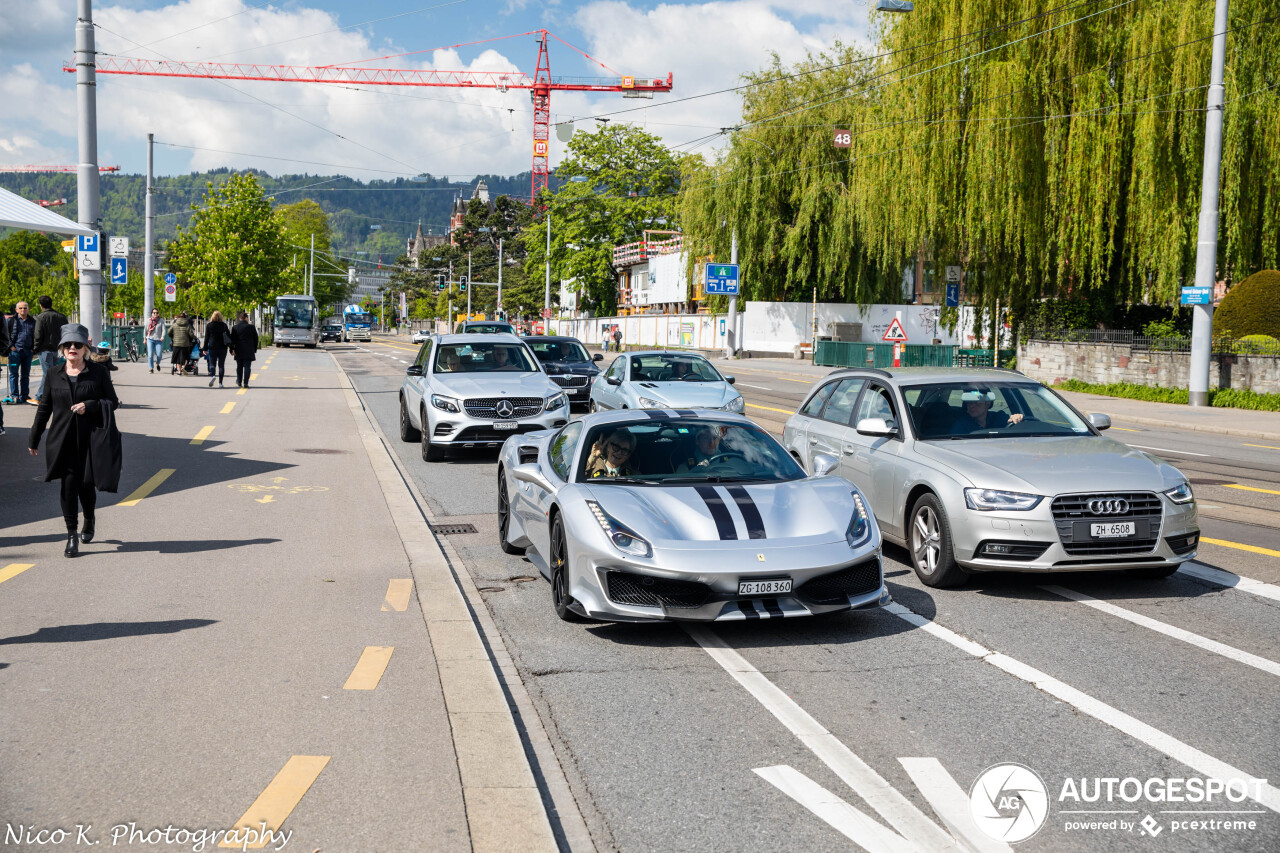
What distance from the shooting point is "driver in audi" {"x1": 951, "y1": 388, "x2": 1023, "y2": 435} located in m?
8.84

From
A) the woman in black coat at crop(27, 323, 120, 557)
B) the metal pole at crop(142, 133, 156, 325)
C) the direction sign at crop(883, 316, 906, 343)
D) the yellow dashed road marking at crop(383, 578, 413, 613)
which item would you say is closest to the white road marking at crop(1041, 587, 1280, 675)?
the yellow dashed road marking at crop(383, 578, 413, 613)

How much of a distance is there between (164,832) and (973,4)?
31.8m

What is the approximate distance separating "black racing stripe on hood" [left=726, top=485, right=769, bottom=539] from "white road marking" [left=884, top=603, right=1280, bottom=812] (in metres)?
1.21

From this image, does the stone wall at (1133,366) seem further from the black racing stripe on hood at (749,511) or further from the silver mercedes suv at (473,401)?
the black racing stripe on hood at (749,511)

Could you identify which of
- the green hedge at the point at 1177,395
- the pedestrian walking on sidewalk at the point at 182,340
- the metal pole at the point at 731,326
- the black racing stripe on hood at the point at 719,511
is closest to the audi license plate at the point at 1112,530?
the black racing stripe on hood at the point at 719,511

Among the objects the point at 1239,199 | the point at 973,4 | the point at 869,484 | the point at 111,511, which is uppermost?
the point at 973,4

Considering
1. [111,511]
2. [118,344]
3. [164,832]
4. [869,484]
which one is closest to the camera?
[164,832]

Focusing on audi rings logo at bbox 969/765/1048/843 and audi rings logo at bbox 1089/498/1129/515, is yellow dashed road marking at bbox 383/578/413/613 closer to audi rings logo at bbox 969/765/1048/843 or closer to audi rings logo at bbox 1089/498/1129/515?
audi rings logo at bbox 969/765/1048/843

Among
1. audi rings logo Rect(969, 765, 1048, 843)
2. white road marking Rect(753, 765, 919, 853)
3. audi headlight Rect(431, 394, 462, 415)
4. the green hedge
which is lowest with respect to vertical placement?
white road marking Rect(753, 765, 919, 853)

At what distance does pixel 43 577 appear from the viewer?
8141 millimetres

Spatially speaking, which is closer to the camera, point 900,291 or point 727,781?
point 727,781

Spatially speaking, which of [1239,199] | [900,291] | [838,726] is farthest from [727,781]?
[900,291]

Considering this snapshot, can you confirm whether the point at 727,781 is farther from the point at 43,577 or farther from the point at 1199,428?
the point at 1199,428

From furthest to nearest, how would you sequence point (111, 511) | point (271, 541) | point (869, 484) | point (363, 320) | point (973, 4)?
point (363, 320) → point (973, 4) → point (111, 511) → point (271, 541) → point (869, 484)
